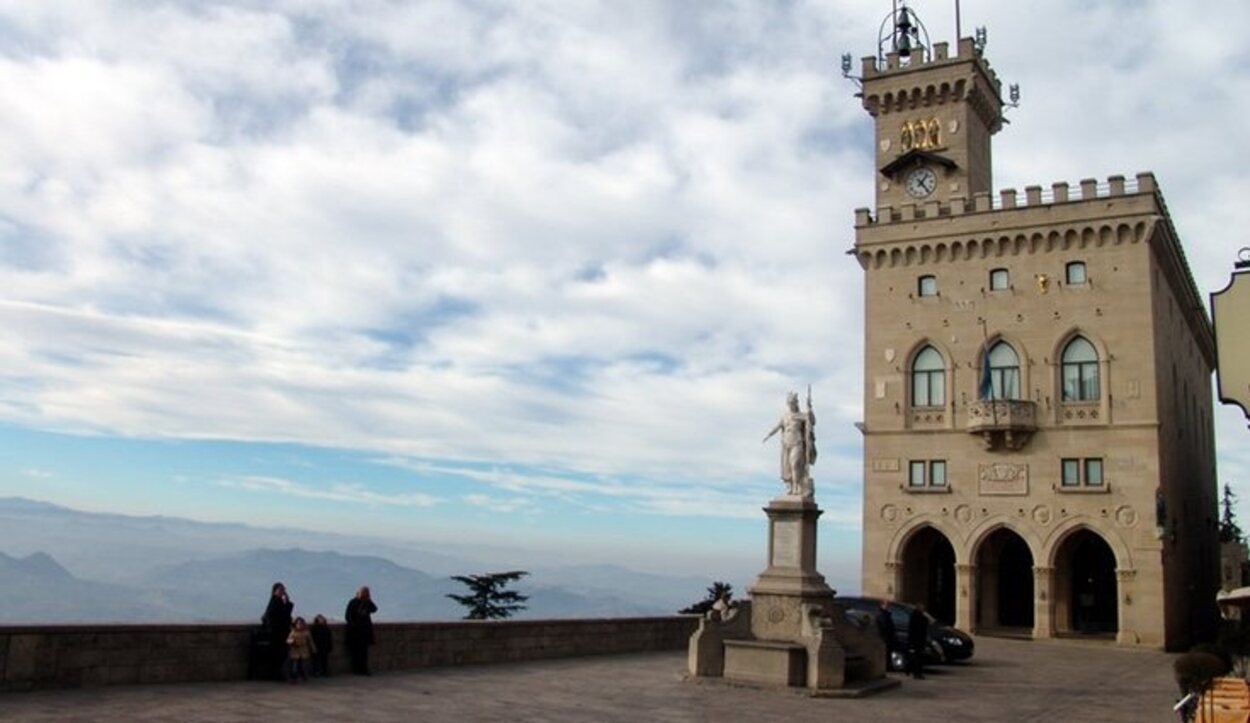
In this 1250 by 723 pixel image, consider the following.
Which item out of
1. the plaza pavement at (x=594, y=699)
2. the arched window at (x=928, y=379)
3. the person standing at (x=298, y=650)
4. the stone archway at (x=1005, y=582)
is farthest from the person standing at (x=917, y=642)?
the arched window at (x=928, y=379)

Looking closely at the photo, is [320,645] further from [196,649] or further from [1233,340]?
[1233,340]

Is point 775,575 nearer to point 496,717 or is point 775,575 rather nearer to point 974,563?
point 496,717

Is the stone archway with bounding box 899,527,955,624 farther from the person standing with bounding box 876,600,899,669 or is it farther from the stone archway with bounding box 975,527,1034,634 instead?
the person standing with bounding box 876,600,899,669

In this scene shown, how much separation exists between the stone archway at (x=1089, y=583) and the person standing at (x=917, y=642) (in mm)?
18457

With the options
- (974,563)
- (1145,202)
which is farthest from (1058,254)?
(974,563)

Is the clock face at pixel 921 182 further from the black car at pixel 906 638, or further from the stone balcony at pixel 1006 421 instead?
the black car at pixel 906 638

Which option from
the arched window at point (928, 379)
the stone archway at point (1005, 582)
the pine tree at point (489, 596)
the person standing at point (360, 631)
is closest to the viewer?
the person standing at point (360, 631)

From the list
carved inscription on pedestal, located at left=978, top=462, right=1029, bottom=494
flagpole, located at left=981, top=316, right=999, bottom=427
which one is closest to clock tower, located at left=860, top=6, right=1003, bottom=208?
flagpole, located at left=981, top=316, right=999, bottom=427

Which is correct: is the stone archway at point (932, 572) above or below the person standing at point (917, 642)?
above

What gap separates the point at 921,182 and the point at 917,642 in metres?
28.0

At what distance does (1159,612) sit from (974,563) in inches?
255

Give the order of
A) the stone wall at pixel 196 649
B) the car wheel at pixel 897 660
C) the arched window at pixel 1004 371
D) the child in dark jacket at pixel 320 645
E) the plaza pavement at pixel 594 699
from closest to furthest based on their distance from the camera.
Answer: the plaza pavement at pixel 594 699 → the stone wall at pixel 196 649 → the child in dark jacket at pixel 320 645 → the car wheel at pixel 897 660 → the arched window at pixel 1004 371

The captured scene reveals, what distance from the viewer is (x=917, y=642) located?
23.8 metres

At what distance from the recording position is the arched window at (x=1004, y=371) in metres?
41.2
